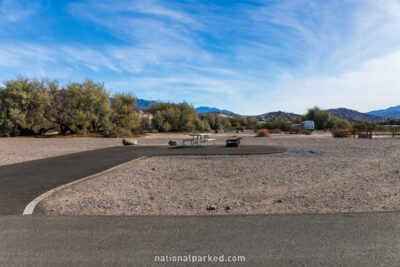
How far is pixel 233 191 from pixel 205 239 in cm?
308

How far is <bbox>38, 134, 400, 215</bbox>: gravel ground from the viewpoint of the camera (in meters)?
4.83

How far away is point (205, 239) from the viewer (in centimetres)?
328

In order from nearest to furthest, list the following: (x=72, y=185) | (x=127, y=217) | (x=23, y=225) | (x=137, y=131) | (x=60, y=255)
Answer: (x=60, y=255) < (x=23, y=225) < (x=127, y=217) < (x=72, y=185) < (x=137, y=131)

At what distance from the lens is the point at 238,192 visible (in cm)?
616

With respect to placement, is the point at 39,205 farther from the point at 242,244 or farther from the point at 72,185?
the point at 242,244

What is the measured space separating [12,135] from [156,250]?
37.6 meters

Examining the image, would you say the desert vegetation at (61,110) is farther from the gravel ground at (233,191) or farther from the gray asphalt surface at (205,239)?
the gray asphalt surface at (205,239)

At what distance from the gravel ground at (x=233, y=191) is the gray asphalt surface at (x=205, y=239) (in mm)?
621

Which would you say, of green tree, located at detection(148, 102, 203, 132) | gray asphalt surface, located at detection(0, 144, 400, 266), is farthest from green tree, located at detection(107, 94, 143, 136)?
gray asphalt surface, located at detection(0, 144, 400, 266)

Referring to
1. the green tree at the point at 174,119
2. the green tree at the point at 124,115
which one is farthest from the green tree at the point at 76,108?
the green tree at the point at 174,119

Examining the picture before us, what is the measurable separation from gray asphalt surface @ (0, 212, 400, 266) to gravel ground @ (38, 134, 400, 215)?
24.4 inches

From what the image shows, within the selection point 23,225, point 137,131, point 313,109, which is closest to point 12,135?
point 137,131

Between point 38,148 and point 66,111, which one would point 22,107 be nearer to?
point 66,111

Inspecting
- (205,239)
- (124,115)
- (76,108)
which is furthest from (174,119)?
(205,239)
